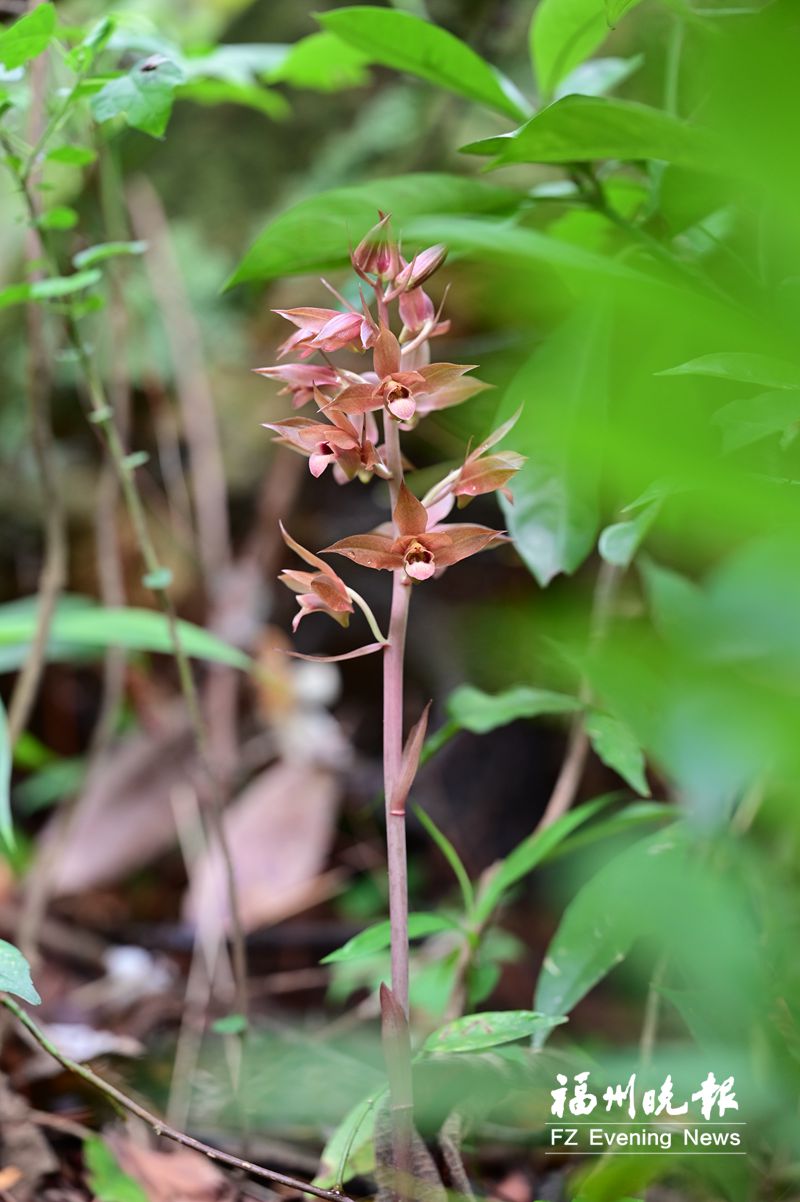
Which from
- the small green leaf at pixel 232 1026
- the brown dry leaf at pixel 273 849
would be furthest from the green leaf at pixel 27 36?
the brown dry leaf at pixel 273 849

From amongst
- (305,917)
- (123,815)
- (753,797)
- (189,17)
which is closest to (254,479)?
(123,815)

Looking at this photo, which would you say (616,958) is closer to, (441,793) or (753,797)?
(753,797)

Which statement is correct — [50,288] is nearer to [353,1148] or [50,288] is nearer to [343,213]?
[343,213]

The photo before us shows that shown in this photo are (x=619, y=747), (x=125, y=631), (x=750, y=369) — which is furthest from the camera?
(x=125, y=631)

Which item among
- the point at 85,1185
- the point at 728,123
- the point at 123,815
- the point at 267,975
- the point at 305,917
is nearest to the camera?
the point at 728,123

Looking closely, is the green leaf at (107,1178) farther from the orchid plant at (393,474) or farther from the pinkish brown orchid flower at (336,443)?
the pinkish brown orchid flower at (336,443)
